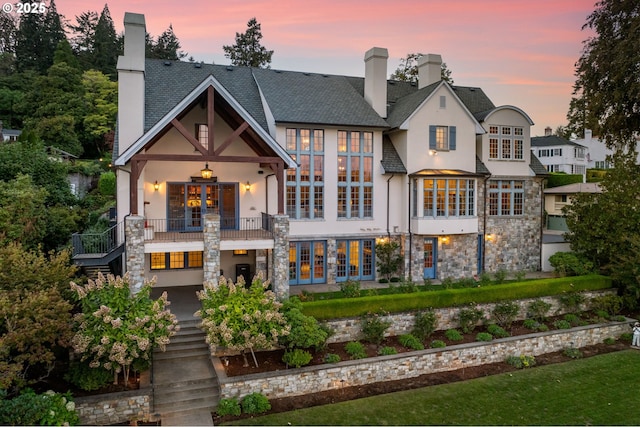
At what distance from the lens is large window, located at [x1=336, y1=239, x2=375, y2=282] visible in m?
20.5

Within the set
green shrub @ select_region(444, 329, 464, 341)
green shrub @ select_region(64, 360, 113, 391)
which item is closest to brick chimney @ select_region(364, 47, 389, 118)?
green shrub @ select_region(444, 329, 464, 341)

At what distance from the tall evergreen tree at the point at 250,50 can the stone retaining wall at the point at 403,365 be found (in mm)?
37121

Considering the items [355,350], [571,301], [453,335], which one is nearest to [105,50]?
[355,350]

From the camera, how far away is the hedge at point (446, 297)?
14.7 m

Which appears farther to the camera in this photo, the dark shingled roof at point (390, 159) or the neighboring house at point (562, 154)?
the neighboring house at point (562, 154)

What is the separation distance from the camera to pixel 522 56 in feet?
78.7

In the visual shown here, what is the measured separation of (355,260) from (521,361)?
865 cm

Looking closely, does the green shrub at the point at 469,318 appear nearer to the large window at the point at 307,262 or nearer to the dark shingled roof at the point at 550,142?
the large window at the point at 307,262

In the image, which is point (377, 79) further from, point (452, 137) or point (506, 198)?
point (506, 198)

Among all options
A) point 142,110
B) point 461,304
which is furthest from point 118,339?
point 461,304

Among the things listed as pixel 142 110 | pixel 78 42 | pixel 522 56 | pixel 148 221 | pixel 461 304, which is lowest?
pixel 461 304

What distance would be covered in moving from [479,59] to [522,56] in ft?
8.22

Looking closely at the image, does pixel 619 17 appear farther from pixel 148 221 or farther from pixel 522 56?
pixel 148 221

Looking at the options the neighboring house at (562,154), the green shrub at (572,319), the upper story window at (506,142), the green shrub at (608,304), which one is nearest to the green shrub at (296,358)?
the green shrub at (572,319)
